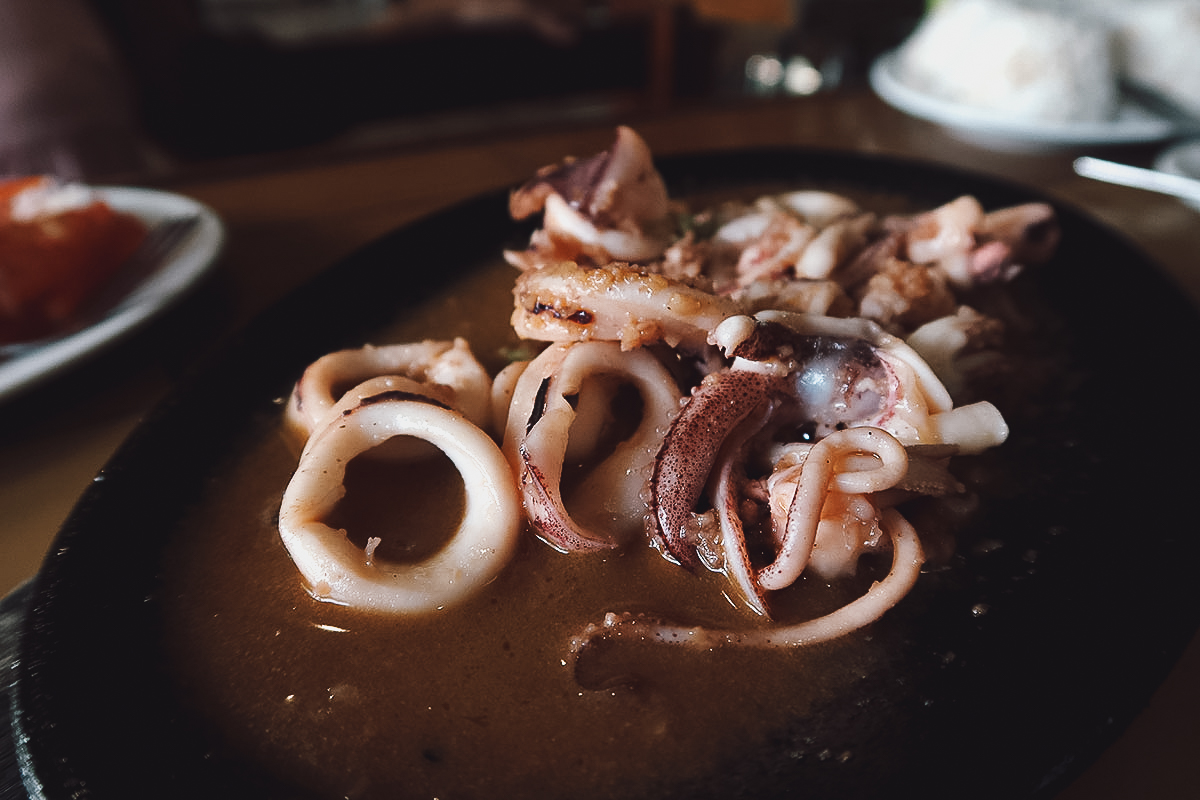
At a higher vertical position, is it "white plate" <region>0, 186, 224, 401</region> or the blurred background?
"white plate" <region>0, 186, 224, 401</region>

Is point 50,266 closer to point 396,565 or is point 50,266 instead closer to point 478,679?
point 396,565

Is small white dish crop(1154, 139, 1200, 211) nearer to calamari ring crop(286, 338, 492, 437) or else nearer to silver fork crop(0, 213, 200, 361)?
calamari ring crop(286, 338, 492, 437)

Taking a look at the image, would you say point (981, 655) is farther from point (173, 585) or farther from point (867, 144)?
point (867, 144)

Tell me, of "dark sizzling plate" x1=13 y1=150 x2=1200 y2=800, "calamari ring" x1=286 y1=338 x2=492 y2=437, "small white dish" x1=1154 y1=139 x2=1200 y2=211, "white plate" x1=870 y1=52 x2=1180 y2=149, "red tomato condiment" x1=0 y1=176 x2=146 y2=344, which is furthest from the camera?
"white plate" x1=870 y1=52 x2=1180 y2=149

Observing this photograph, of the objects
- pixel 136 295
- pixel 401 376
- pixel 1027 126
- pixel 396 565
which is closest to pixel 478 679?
pixel 396 565

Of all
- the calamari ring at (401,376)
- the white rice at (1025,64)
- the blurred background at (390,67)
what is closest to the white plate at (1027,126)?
the white rice at (1025,64)

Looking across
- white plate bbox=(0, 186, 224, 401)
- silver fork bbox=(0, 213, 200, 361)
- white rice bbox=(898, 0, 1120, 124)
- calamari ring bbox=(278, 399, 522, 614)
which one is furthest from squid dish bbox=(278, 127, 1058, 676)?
white rice bbox=(898, 0, 1120, 124)

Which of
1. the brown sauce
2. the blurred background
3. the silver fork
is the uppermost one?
the brown sauce
